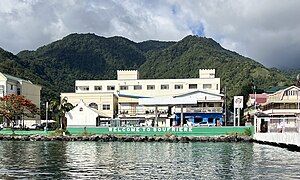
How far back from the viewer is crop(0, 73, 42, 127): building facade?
10488cm

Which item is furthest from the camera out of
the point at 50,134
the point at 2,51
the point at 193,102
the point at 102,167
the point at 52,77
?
the point at 52,77

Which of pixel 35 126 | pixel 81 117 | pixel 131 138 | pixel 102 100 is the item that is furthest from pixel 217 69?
pixel 131 138

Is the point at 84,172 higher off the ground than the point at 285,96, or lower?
lower

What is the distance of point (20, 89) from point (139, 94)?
2968 centimetres

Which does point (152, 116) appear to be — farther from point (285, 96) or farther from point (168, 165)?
point (168, 165)

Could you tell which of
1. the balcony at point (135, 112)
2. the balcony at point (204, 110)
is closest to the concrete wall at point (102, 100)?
the balcony at point (135, 112)

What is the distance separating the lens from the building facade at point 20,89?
104875mm

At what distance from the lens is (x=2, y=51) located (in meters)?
151

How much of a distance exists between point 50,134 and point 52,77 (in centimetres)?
→ 10203

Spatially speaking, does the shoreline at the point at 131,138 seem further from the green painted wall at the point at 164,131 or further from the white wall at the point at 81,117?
the white wall at the point at 81,117

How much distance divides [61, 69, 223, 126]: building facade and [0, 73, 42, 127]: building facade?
8619 mm

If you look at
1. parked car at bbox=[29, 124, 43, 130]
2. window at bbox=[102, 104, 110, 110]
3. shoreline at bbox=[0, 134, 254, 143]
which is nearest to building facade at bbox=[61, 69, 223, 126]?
window at bbox=[102, 104, 110, 110]

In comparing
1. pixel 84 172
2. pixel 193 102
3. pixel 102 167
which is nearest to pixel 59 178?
pixel 84 172

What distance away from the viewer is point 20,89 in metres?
111
